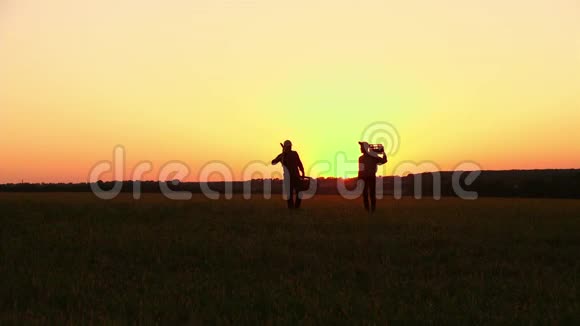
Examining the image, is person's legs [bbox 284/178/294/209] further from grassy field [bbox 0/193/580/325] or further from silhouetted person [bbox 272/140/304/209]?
grassy field [bbox 0/193/580/325]

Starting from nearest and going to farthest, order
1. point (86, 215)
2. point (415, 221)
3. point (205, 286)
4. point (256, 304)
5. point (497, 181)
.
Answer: point (256, 304), point (205, 286), point (415, 221), point (86, 215), point (497, 181)

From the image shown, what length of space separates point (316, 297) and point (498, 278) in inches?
114

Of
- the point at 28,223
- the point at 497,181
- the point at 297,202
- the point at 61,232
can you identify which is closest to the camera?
the point at 61,232

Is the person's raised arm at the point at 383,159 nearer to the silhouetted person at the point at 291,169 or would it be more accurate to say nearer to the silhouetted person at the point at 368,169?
the silhouetted person at the point at 368,169

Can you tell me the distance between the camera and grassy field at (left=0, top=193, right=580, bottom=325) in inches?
239

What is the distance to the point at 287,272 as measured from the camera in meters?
8.30

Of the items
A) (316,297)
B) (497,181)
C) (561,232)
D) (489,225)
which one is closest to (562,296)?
(316,297)

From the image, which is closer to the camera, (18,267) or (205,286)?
(205,286)

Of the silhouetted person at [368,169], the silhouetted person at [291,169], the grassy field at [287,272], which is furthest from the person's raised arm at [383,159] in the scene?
the grassy field at [287,272]

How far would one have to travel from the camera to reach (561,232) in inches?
520

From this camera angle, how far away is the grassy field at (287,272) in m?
→ 6.07

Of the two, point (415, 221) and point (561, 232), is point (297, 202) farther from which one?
point (561, 232)

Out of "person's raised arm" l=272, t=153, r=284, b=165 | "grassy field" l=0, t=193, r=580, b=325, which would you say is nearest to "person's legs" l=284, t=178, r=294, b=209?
"person's raised arm" l=272, t=153, r=284, b=165

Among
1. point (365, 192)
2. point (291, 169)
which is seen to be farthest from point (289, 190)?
point (365, 192)
